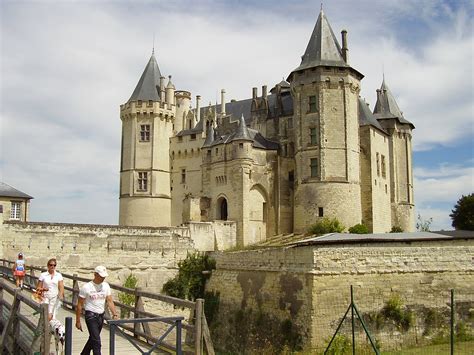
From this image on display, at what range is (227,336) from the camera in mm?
25047

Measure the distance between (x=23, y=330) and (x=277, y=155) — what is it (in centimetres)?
3132

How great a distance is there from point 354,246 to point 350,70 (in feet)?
62.1

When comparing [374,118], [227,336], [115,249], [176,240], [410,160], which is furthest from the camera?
[410,160]

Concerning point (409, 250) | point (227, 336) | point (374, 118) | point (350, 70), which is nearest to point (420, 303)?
point (409, 250)

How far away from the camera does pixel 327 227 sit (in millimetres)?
34438

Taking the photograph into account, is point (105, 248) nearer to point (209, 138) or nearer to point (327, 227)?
point (327, 227)

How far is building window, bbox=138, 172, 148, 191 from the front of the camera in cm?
4350

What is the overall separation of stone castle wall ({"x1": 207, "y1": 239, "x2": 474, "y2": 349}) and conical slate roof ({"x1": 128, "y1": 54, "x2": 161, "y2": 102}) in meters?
25.6

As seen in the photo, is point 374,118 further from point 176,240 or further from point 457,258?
point 457,258

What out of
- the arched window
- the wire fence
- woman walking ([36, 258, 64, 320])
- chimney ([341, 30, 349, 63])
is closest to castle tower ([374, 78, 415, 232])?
chimney ([341, 30, 349, 63])

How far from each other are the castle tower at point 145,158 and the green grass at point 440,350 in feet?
89.6

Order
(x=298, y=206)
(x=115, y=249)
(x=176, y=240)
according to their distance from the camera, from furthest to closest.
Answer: (x=298, y=206), (x=176, y=240), (x=115, y=249)

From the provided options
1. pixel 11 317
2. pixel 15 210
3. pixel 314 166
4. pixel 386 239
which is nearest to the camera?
pixel 11 317

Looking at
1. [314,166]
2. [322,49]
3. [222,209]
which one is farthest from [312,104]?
[222,209]
